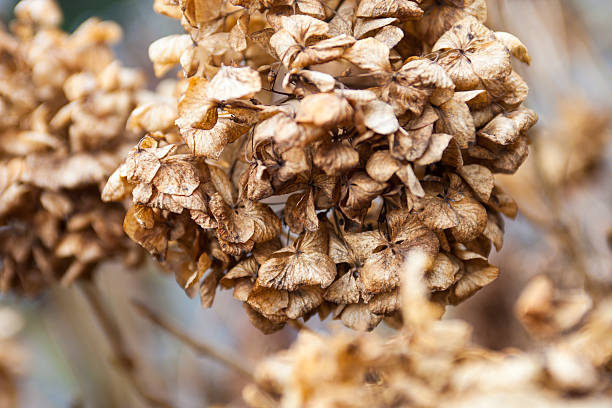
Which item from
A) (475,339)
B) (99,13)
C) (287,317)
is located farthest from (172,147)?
(99,13)

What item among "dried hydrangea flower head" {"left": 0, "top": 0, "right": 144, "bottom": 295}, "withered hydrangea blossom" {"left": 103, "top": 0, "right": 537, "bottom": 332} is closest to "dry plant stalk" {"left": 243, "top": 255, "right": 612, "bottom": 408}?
"withered hydrangea blossom" {"left": 103, "top": 0, "right": 537, "bottom": 332}

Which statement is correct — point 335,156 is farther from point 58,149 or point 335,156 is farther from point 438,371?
point 58,149

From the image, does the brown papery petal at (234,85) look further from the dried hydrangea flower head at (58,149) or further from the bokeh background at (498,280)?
the bokeh background at (498,280)

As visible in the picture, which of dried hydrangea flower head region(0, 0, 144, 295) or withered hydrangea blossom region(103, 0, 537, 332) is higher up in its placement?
withered hydrangea blossom region(103, 0, 537, 332)

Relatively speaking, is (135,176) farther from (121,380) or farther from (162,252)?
(121,380)

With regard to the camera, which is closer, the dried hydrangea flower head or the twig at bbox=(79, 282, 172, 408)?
the dried hydrangea flower head

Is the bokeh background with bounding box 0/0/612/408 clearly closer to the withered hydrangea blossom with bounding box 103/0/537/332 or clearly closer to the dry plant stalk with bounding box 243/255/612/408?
the withered hydrangea blossom with bounding box 103/0/537/332

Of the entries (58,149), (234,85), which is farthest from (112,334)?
(234,85)
